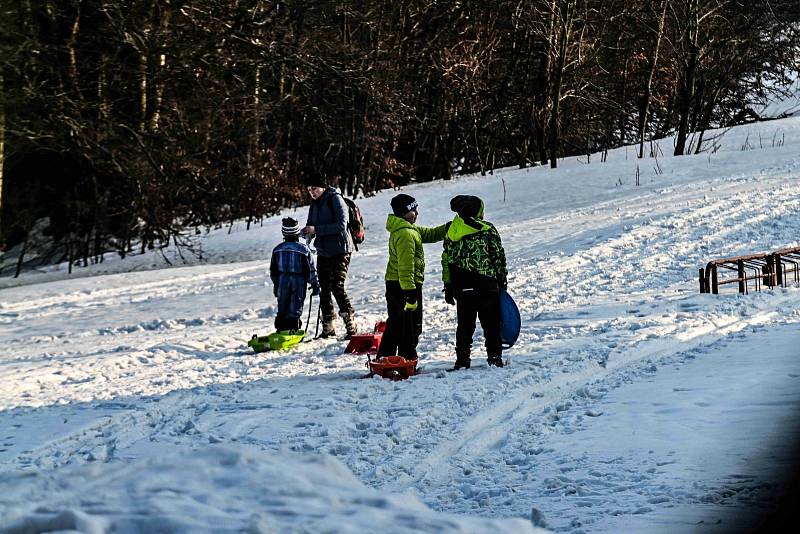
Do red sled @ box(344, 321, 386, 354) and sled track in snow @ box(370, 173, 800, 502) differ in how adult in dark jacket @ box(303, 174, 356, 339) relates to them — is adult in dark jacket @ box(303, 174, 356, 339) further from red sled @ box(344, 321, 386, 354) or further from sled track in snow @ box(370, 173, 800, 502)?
sled track in snow @ box(370, 173, 800, 502)

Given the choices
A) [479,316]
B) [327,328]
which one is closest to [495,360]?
[479,316]

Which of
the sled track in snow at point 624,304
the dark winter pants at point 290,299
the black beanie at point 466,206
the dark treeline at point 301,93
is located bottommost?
the sled track in snow at point 624,304

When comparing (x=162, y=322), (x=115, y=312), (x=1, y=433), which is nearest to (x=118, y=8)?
(x=115, y=312)

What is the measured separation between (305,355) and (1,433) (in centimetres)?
381

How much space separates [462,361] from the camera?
1021 cm

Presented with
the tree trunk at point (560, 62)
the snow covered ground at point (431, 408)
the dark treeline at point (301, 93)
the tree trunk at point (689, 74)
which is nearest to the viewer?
the snow covered ground at point (431, 408)

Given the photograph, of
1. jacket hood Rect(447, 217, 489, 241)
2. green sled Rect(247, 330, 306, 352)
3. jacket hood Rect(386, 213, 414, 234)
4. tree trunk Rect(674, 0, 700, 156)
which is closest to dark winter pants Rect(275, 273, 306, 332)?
green sled Rect(247, 330, 306, 352)

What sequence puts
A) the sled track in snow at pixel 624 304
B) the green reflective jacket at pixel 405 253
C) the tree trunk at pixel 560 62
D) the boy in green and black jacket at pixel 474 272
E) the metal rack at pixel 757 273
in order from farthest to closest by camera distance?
1. the tree trunk at pixel 560 62
2. the metal rack at pixel 757 273
3. the green reflective jacket at pixel 405 253
4. the boy in green and black jacket at pixel 474 272
5. the sled track in snow at pixel 624 304

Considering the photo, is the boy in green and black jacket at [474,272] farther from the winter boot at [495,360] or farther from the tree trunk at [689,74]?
the tree trunk at [689,74]

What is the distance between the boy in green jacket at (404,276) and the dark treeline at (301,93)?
3395mm

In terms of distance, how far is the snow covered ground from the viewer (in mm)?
4867

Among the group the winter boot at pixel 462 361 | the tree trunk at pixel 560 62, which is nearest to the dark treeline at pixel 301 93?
the tree trunk at pixel 560 62

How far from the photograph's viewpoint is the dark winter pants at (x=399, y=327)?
10430mm

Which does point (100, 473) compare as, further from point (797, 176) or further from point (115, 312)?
point (797, 176)
